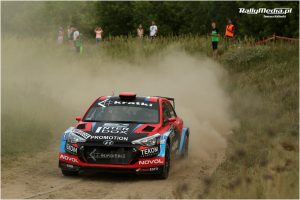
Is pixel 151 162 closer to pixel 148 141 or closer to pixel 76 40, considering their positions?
pixel 148 141

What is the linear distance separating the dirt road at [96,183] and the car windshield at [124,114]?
3.78 feet

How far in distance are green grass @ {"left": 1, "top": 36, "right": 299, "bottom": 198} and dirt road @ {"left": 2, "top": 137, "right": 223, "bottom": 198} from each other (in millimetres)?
675

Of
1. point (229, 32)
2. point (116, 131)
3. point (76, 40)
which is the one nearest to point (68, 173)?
point (116, 131)

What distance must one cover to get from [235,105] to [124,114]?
1147 centimetres

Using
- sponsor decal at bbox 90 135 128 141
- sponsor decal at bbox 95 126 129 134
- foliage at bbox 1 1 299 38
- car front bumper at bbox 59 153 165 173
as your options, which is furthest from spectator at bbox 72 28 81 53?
sponsor decal at bbox 90 135 128 141

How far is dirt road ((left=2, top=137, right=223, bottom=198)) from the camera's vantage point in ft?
38.1

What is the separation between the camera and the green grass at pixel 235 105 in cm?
1041

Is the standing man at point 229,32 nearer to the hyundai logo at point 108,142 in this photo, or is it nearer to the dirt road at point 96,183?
the dirt road at point 96,183

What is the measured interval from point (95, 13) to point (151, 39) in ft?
126

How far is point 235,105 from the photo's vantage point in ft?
81.8

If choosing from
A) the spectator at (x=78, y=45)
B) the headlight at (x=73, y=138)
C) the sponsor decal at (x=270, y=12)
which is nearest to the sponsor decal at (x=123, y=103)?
the headlight at (x=73, y=138)

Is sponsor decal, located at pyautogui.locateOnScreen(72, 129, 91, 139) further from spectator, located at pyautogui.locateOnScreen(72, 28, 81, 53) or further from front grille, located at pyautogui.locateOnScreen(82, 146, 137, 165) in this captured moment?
spectator, located at pyautogui.locateOnScreen(72, 28, 81, 53)

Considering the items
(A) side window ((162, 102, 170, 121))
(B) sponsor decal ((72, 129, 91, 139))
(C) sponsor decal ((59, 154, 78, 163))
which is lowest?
(C) sponsor decal ((59, 154, 78, 163))

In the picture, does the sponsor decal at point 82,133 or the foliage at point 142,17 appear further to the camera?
the foliage at point 142,17
